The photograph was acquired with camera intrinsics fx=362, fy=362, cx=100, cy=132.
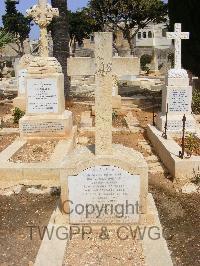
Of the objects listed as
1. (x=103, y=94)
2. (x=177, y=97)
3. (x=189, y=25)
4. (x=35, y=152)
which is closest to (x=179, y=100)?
(x=177, y=97)

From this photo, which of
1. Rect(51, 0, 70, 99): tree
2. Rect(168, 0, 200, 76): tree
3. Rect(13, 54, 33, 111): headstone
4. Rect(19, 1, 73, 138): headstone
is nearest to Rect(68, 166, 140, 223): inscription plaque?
Rect(19, 1, 73, 138): headstone

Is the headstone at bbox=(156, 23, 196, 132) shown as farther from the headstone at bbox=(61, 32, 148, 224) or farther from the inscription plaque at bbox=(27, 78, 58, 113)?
the headstone at bbox=(61, 32, 148, 224)

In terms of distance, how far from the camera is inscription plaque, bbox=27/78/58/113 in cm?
1012

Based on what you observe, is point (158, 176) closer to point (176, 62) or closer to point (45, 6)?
point (176, 62)

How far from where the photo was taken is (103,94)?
202 inches

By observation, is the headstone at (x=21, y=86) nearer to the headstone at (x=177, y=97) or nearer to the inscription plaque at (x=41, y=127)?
the inscription plaque at (x=41, y=127)

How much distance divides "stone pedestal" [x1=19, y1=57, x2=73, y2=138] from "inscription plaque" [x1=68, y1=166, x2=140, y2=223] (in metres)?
4.98

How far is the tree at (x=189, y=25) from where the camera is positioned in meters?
18.1

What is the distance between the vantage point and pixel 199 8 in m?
17.5

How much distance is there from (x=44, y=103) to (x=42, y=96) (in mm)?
203

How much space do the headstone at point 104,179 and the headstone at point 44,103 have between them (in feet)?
16.2

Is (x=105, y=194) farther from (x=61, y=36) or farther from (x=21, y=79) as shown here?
(x=61, y=36)

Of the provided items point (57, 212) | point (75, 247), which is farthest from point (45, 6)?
point (75, 247)

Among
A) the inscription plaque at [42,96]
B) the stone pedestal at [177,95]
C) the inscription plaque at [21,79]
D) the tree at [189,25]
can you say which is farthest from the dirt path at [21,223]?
the tree at [189,25]
